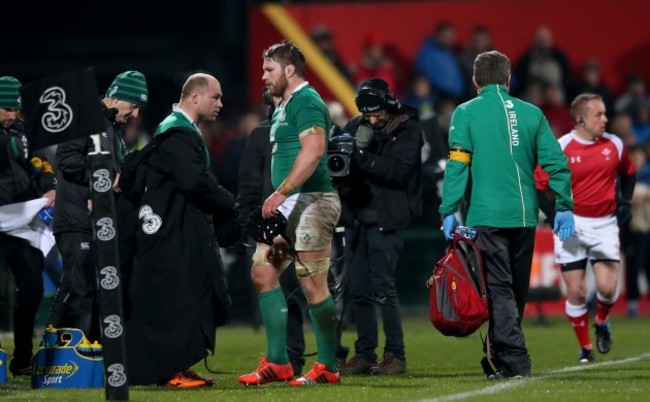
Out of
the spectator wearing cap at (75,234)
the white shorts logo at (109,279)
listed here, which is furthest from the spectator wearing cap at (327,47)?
the white shorts logo at (109,279)

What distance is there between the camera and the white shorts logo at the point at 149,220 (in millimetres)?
10445

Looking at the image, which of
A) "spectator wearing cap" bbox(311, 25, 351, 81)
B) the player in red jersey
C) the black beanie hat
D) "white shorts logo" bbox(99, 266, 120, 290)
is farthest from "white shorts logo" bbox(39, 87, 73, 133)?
"spectator wearing cap" bbox(311, 25, 351, 81)

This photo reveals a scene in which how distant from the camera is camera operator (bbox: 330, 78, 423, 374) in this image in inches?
484

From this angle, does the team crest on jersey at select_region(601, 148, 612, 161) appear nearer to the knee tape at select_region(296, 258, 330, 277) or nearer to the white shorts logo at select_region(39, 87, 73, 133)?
the knee tape at select_region(296, 258, 330, 277)

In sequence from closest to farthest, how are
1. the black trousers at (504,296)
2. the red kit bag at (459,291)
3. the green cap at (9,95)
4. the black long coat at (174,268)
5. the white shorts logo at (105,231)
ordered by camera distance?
the white shorts logo at (105,231)
the black long coat at (174,268)
the red kit bag at (459,291)
the black trousers at (504,296)
the green cap at (9,95)

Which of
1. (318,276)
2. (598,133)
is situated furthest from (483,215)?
(598,133)

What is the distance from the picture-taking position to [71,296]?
39.2ft

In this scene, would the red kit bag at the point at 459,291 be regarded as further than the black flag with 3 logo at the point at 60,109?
Yes

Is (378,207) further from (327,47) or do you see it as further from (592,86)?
(327,47)

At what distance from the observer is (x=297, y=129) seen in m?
10.4

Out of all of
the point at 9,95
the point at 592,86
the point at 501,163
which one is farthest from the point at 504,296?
the point at 592,86

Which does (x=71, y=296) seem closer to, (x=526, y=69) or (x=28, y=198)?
(x=28, y=198)

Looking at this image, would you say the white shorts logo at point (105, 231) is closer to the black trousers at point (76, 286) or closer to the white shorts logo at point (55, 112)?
the white shorts logo at point (55, 112)

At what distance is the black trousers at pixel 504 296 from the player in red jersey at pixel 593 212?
110 inches
